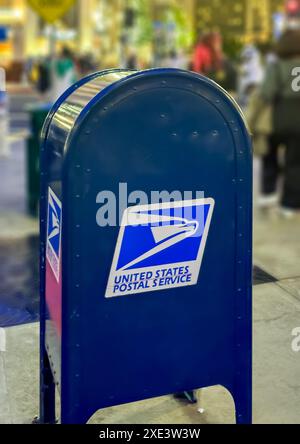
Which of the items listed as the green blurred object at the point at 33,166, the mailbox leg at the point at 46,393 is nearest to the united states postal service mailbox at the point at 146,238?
the mailbox leg at the point at 46,393

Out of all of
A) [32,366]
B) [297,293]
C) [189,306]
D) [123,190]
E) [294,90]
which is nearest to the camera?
[123,190]

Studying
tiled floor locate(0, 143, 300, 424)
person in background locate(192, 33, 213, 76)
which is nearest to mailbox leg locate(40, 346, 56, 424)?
tiled floor locate(0, 143, 300, 424)

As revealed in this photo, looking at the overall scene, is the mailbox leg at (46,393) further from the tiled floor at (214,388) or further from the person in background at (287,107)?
the person in background at (287,107)

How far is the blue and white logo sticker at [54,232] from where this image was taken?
331 cm

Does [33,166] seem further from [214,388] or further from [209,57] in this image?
[209,57]

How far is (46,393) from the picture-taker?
379 cm

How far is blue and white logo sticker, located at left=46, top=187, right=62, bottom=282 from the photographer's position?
10.9ft

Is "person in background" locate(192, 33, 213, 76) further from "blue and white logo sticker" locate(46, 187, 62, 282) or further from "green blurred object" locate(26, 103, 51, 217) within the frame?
"blue and white logo sticker" locate(46, 187, 62, 282)

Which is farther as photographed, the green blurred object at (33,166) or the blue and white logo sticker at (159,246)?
the green blurred object at (33,166)

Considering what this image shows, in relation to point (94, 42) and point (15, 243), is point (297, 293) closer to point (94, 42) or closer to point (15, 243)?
point (15, 243)

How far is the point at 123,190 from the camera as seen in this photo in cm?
322

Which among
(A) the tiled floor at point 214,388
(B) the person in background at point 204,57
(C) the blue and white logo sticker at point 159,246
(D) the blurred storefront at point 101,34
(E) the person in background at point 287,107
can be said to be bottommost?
(A) the tiled floor at point 214,388

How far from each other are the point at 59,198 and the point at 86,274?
1.14 feet
